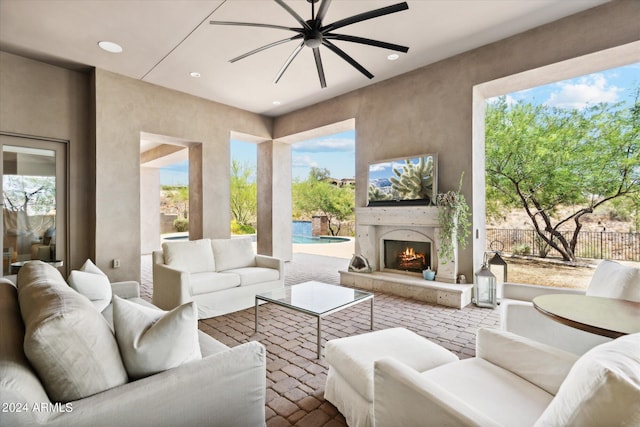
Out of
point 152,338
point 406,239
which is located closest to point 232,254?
point 406,239

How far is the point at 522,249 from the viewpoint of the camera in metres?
6.46

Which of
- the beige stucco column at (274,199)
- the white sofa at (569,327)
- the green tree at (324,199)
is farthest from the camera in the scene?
the green tree at (324,199)

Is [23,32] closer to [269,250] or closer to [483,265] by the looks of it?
[269,250]

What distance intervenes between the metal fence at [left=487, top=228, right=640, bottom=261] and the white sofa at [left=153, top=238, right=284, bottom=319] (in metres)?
5.27

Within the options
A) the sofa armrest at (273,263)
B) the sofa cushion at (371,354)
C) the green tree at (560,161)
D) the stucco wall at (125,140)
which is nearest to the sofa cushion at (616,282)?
the sofa cushion at (371,354)

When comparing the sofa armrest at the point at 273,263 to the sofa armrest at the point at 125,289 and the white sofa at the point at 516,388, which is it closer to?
the sofa armrest at the point at 125,289

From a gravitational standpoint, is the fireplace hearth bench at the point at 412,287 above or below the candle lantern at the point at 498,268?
below

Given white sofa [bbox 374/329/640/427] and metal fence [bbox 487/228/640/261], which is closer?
white sofa [bbox 374/329/640/427]

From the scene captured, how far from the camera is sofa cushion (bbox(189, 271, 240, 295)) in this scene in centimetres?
344

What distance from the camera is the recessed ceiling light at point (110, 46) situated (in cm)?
374

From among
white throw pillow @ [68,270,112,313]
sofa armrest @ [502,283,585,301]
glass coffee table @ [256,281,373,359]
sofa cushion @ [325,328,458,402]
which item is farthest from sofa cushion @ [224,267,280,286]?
sofa armrest @ [502,283,585,301]

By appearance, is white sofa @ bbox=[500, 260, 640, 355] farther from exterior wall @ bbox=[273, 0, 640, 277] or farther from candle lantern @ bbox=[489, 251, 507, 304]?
exterior wall @ bbox=[273, 0, 640, 277]

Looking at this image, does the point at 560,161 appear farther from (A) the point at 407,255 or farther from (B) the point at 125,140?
(B) the point at 125,140

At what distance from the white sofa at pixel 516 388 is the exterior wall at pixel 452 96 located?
2896mm
